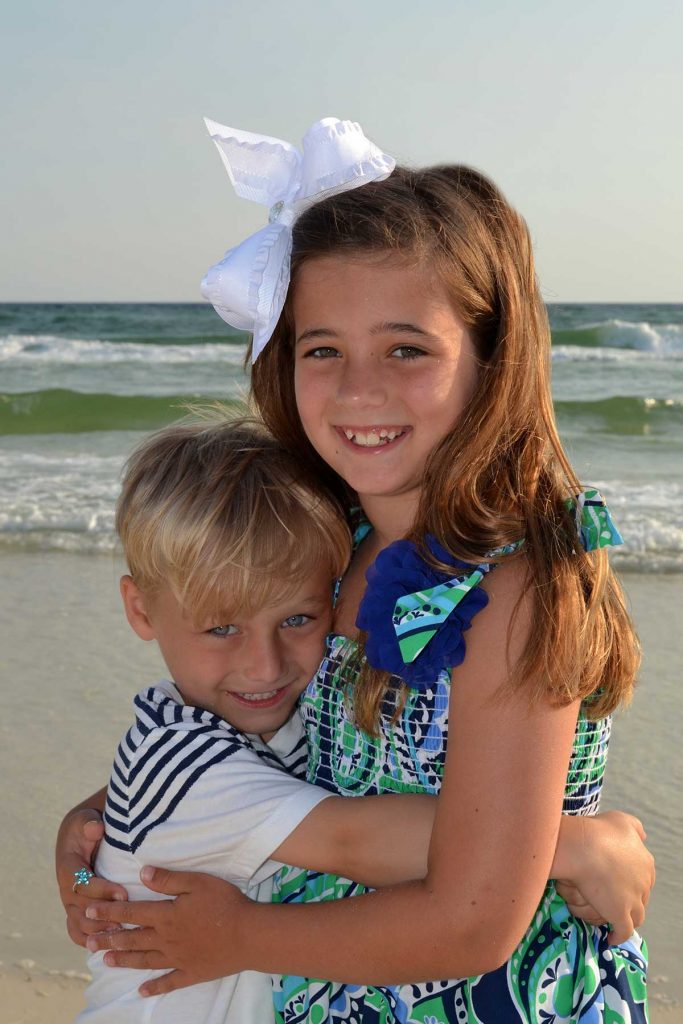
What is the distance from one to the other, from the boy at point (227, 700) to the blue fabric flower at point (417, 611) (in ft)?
0.69

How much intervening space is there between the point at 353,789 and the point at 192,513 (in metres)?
0.53

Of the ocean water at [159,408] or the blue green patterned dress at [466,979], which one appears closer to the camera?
the blue green patterned dress at [466,979]

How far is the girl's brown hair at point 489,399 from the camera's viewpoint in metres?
1.72

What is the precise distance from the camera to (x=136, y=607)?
81.0 inches

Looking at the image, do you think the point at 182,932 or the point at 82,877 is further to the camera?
the point at 82,877

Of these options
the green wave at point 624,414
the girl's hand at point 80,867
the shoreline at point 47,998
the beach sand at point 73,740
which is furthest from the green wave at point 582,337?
the girl's hand at point 80,867

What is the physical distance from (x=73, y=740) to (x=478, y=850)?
2359 mm

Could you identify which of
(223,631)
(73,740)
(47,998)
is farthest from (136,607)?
(73,740)

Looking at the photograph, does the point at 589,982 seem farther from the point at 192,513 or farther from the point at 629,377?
the point at 629,377

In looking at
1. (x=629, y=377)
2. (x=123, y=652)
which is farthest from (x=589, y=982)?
(x=629, y=377)

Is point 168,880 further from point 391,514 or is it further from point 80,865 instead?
point 391,514

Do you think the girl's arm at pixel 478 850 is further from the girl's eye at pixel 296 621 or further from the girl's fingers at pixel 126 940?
the girl's eye at pixel 296 621

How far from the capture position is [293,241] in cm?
194

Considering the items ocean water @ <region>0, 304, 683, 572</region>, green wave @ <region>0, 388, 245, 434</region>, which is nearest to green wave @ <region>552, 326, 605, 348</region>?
ocean water @ <region>0, 304, 683, 572</region>
